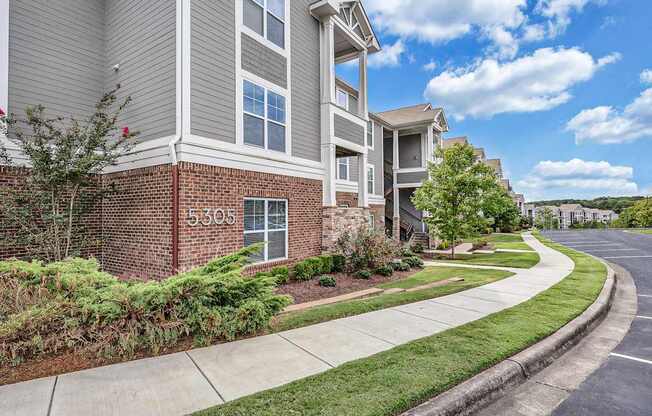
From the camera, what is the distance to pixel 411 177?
2205 centimetres

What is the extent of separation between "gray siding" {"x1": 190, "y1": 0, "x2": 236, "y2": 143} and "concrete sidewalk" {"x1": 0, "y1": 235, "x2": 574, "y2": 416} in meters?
5.17

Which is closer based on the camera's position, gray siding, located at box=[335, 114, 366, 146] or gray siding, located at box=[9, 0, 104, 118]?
gray siding, located at box=[9, 0, 104, 118]

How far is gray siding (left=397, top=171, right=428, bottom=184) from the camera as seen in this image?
2166cm

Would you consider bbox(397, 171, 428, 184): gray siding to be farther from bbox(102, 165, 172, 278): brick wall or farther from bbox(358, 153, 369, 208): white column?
bbox(102, 165, 172, 278): brick wall

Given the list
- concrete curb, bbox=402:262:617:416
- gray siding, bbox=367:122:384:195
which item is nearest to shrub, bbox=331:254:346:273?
concrete curb, bbox=402:262:617:416

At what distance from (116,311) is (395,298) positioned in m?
5.22

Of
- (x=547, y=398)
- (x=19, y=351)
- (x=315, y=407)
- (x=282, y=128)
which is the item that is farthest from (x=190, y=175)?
(x=547, y=398)

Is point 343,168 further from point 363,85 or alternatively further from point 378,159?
point 363,85

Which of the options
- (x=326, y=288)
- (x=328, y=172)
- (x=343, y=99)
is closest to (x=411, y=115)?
(x=343, y=99)

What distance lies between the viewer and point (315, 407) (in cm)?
282

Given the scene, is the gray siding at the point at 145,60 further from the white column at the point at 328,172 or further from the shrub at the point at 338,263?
the shrub at the point at 338,263

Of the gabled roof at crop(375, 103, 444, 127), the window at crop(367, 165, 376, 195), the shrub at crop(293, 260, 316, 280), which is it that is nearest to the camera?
the shrub at crop(293, 260, 316, 280)

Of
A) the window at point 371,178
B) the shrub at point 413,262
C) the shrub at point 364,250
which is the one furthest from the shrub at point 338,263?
the window at point 371,178

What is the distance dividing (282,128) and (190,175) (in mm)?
3564
